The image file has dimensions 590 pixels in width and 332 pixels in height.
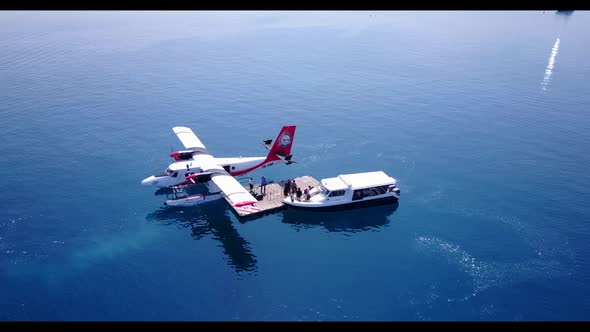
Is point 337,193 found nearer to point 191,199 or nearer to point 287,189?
point 287,189

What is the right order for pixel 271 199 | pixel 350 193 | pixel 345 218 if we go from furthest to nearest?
1. pixel 271 199
2. pixel 350 193
3. pixel 345 218

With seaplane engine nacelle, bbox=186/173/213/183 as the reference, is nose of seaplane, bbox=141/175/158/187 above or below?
below

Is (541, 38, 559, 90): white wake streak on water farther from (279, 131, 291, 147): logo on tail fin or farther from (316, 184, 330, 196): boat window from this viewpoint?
(316, 184, 330, 196): boat window

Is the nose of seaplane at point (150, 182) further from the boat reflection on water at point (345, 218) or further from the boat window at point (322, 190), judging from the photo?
the boat window at point (322, 190)

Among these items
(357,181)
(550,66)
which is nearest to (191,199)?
(357,181)

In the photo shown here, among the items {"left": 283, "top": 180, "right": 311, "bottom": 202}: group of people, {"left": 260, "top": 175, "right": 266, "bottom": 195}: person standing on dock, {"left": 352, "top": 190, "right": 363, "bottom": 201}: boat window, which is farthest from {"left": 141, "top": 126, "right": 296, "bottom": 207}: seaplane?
{"left": 352, "top": 190, "right": 363, "bottom": 201}: boat window

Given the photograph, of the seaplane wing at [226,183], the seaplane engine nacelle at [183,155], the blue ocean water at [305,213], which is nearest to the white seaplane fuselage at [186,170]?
the seaplane engine nacelle at [183,155]
